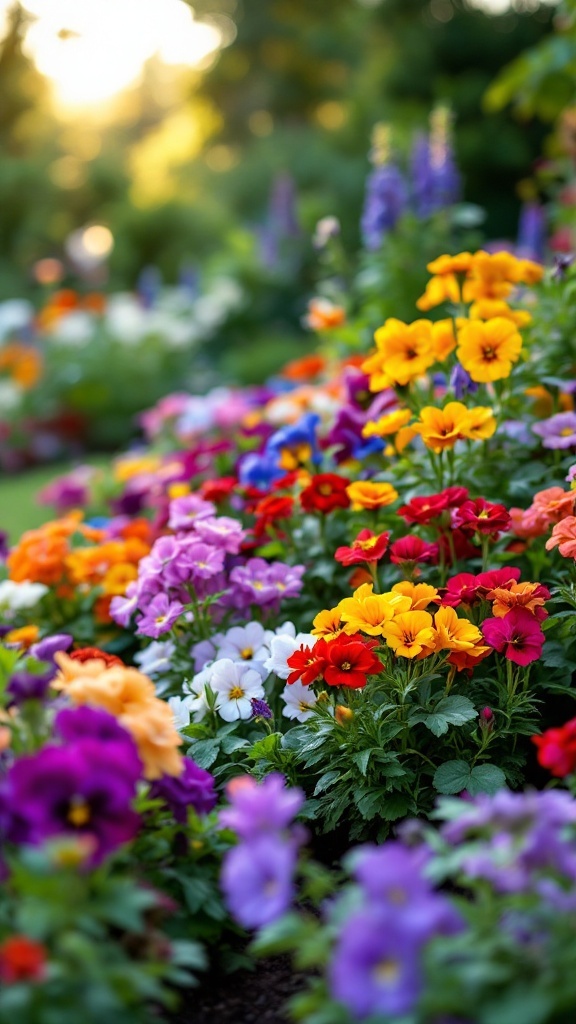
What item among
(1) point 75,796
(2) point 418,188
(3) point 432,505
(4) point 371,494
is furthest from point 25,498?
(1) point 75,796

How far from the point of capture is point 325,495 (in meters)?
2.52

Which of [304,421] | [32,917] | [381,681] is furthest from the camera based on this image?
[304,421]

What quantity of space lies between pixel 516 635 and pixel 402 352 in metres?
0.87

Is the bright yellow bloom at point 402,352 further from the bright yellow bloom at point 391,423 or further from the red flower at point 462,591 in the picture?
the red flower at point 462,591

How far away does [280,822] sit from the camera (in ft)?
4.01

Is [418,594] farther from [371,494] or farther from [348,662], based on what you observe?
[371,494]

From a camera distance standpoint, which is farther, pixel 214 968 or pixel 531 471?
pixel 531 471

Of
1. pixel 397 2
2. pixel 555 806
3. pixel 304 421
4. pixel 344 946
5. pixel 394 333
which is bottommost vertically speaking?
pixel 344 946

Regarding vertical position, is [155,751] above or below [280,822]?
above

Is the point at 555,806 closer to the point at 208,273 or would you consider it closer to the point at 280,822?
the point at 280,822

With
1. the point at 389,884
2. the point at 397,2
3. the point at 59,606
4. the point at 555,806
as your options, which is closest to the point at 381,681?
the point at 555,806

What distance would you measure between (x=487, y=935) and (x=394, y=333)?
61.6 inches

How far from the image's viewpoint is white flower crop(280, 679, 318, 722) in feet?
6.80

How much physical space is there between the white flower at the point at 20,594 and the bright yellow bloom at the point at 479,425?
1.20 metres
